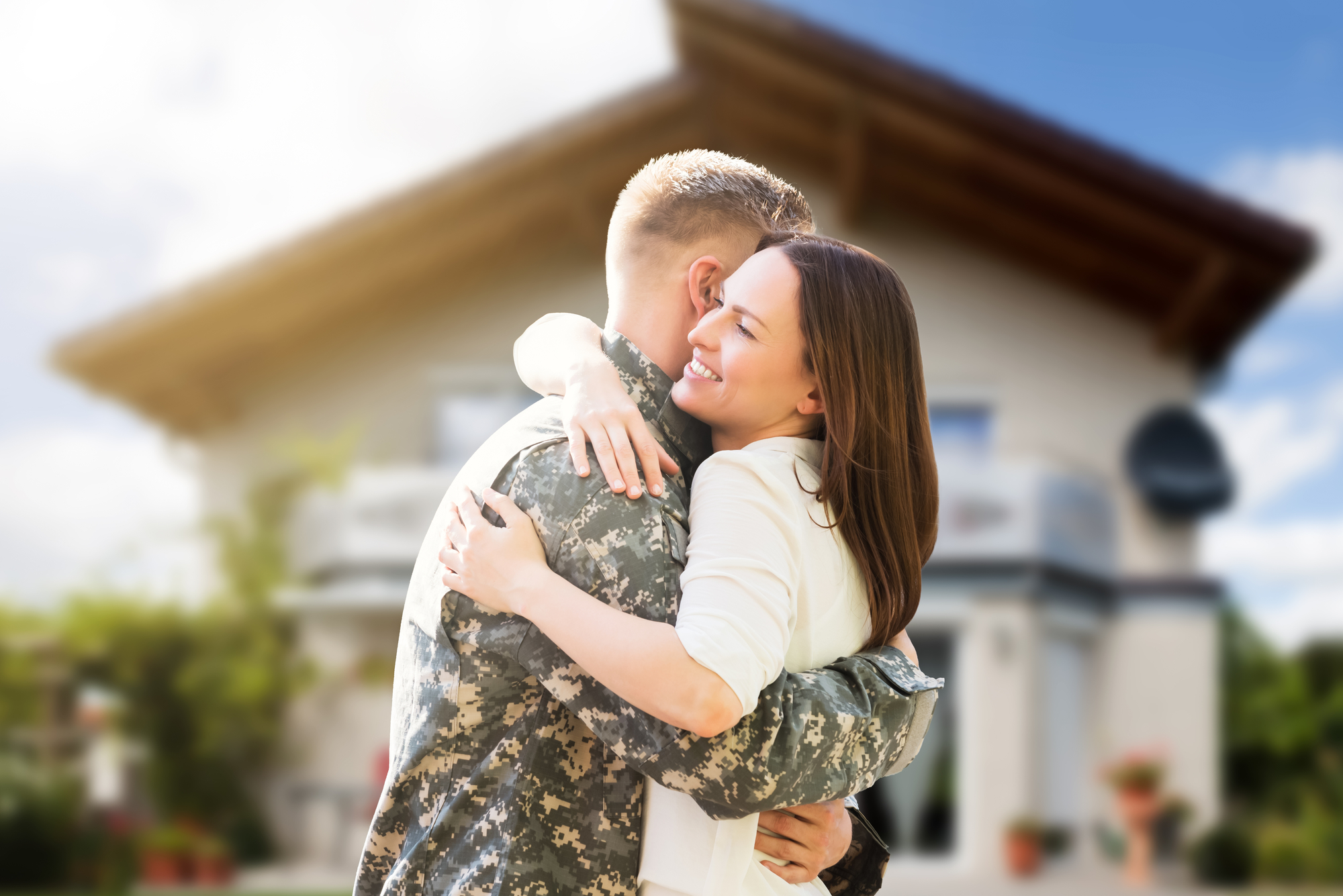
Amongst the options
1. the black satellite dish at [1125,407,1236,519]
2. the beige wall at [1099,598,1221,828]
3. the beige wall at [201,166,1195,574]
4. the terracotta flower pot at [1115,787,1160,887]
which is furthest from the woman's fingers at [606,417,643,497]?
the beige wall at [1099,598,1221,828]

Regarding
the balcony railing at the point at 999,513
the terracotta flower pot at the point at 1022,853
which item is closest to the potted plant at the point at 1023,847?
the terracotta flower pot at the point at 1022,853

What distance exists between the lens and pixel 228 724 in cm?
1270

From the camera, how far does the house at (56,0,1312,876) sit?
1130 cm

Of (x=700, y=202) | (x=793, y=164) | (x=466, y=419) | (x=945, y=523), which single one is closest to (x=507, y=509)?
(x=700, y=202)

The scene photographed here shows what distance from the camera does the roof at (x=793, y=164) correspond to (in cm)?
1097

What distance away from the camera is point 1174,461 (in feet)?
40.4

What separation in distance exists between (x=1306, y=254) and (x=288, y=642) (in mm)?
9788

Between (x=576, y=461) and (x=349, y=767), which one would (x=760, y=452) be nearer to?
(x=576, y=461)

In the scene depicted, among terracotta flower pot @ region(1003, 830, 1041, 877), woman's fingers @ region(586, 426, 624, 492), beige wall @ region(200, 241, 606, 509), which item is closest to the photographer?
woman's fingers @ region(586, 426, 624, 492)

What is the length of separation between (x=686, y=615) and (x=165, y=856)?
12202 millimetres

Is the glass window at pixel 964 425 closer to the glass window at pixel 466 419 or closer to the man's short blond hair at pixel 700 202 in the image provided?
the glass window at pixel 466 419

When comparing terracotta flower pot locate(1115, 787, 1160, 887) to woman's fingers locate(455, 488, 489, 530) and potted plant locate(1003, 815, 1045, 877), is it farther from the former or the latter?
woman's fingers locate(455, 488, 489, 530)

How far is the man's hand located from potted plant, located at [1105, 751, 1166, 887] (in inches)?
428

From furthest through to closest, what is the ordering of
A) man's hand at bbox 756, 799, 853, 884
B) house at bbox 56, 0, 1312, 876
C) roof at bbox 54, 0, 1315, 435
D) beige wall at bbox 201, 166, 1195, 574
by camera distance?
beige wall at bbox 201, 166, 1195, 574, house at bbox 56, 0, 1312, 876, roof at bbox 54, 0, 1315, 435, man's hand at bbox 756, 799, 853, 884
